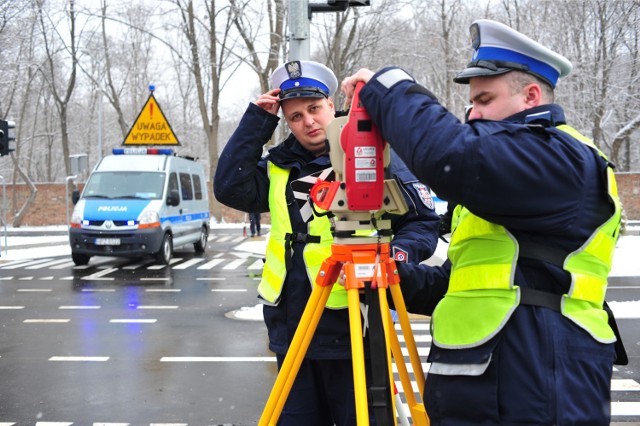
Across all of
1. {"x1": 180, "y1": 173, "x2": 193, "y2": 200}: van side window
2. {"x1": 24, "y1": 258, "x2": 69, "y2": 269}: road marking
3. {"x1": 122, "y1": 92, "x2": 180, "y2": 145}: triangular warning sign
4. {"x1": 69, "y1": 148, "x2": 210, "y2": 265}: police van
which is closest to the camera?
{"x1": 69, "y1": 148, "x2": 210, "y2": 265}: police van

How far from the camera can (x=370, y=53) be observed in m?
26.8

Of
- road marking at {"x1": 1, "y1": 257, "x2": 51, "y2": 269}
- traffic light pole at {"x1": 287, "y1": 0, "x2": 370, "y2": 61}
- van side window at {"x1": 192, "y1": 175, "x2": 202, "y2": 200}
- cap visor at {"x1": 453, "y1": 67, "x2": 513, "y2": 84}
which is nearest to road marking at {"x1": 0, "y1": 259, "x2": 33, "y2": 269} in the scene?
road marking at {"x1": 1, "y1": 257, "x2": 51, "y2": 269}

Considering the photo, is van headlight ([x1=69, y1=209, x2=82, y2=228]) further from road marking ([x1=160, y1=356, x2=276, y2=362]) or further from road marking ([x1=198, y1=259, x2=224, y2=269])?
road marking ([x1=160, y1=356, x2=276, y2=362])

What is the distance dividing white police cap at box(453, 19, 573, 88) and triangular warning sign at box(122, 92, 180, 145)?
1536cm

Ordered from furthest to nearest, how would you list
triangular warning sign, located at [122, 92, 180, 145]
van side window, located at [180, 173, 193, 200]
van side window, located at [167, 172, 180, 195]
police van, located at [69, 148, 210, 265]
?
triangular warning sign, located at [122, 92, 180, 145] → van side window, located at [180, 173, 193, 200] → van side window, located at [167, 172, 180, 195] → police van, located at [69, 148, 210, 265]

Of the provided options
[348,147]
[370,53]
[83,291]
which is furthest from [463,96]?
[348,147]

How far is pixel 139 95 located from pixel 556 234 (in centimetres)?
4563

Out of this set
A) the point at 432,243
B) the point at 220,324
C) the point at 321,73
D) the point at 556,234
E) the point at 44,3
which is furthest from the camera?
the point at 44,3

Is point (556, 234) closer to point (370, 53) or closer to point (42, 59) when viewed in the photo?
point (370, 53)

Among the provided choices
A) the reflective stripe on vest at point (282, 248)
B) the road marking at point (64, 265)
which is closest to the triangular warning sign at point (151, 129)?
the road marking at point (64, 265)

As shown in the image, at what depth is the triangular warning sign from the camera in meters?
16.7

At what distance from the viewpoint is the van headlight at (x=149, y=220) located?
13.5 metres

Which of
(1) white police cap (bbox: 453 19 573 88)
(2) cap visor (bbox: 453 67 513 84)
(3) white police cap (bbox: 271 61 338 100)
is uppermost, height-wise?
(3) white police cap (bbox: 271 61 338 100)

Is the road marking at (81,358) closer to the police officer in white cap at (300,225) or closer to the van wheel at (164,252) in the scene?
the police officer in white cap at (300,225)
